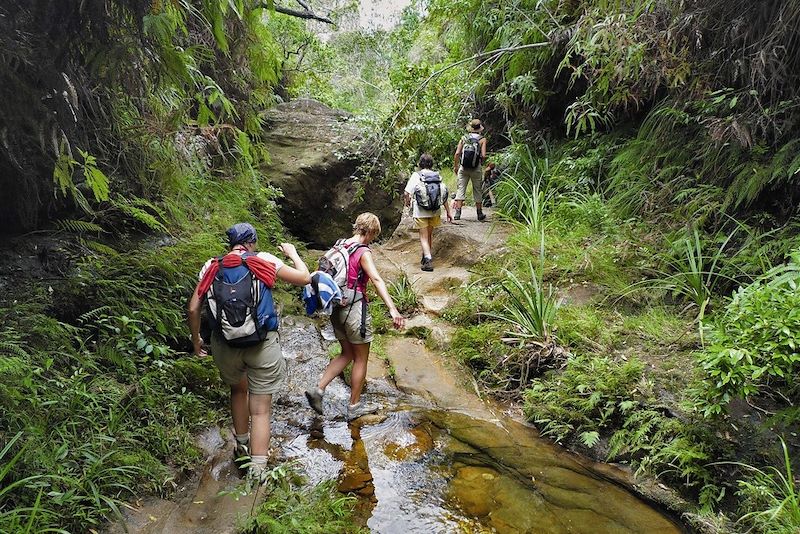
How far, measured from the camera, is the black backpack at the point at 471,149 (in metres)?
8.71

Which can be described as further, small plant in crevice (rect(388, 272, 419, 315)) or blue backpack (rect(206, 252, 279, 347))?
small plant in crevice (rect(388, 272, 419, 315))

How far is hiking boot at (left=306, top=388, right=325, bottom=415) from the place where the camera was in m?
4.62

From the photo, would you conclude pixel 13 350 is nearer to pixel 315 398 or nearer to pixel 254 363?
pixel 254 363

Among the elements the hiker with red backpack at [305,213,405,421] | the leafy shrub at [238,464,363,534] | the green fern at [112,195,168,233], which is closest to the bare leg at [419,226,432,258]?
the hiker with red backpack at [305,213,405,421]

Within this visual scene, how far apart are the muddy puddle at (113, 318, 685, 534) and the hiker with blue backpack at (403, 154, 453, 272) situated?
329cm

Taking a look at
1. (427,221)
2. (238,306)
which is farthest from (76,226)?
(427,221)

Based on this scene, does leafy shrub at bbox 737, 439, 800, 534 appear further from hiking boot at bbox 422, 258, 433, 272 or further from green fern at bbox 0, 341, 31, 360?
hiking boot at bbox 422, 258, 433, 272

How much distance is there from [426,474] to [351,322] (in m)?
1.37

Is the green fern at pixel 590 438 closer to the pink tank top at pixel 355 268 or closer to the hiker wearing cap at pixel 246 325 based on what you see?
the pink tank top at pixel 355 268

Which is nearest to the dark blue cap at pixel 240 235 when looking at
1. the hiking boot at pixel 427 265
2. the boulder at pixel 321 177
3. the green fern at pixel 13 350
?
the green fern at pixel 13 350

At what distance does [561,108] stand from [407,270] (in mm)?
4524

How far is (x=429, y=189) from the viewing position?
7.75 m

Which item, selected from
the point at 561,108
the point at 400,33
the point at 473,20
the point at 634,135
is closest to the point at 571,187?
the point at 634,135

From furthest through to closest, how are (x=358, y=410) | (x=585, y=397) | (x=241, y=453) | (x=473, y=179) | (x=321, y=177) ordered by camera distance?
(x=321, y=177)
(x=473, y=179)
(x=358, y=410)
(x=585, y=397)
(x=241, y=453)
